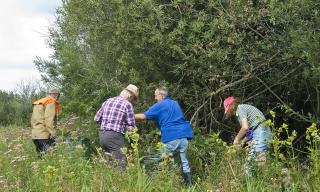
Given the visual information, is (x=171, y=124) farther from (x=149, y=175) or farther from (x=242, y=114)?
(x=149, y=175)

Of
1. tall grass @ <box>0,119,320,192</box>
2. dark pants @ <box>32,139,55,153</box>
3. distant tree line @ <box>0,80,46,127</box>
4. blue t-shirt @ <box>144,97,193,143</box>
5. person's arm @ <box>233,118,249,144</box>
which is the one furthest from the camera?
distant tree line @ <box>0,80,46,127</box>

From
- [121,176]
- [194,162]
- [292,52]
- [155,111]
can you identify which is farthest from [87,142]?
[292,52]

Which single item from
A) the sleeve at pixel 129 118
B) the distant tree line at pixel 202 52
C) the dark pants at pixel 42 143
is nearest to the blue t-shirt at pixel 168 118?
the sleeve at pixel 129 118

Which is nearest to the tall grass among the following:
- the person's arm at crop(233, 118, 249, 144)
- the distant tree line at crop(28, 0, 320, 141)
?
the person's arm at crop(233, 118, 249, 144)

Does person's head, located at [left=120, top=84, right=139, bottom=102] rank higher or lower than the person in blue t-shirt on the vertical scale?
higher

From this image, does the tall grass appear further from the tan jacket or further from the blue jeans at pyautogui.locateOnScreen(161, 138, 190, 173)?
the tan jacket

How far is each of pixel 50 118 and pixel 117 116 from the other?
7.56ft

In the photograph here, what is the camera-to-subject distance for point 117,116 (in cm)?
775

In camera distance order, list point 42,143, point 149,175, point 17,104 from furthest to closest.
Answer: point 17,104
point 42,143
point 149,175

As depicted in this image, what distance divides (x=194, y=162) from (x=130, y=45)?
2.30 m

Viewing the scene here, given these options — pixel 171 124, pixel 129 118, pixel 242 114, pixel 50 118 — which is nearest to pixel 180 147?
pixel 171 124

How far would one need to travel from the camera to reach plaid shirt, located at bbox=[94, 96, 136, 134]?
776 centimetres

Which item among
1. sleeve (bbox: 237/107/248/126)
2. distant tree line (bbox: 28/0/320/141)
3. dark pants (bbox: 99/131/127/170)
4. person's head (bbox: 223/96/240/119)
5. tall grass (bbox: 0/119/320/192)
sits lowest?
tall grass (bbox: 0/119/320/192)

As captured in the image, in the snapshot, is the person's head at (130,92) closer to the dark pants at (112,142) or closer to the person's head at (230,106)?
the dark pants at (112,142)
